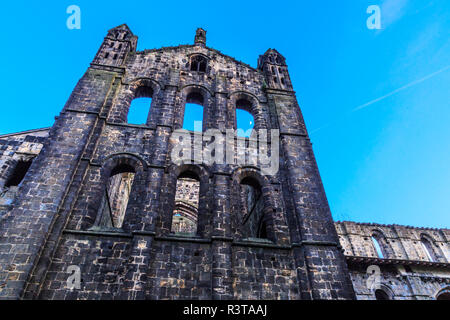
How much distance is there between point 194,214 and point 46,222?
36.5 feet

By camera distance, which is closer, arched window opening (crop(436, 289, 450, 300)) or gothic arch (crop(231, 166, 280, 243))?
gothic arch (crop(231, 166, 280, 243))

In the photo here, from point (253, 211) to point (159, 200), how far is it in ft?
15.9

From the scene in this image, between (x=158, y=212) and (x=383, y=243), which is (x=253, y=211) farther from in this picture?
(x=383, y=243)

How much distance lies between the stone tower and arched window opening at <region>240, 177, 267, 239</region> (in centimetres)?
6

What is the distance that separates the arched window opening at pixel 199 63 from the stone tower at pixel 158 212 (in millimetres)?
1741

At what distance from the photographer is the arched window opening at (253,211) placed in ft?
34.6

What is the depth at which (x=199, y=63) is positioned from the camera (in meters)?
14.5

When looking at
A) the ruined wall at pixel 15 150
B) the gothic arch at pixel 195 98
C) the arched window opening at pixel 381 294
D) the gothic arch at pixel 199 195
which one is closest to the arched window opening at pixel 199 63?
the gothic arch at pixel 195 98

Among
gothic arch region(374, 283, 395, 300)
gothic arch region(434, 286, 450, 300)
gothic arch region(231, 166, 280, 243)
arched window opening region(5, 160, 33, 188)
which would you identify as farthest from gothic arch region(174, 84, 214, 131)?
gothic arch region(434, 286, 450, 300)

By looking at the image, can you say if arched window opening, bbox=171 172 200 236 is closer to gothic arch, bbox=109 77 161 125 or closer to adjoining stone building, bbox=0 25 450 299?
adjoining stone building, bbox=0 25 450 299

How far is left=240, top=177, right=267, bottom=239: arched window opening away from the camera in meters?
10.5

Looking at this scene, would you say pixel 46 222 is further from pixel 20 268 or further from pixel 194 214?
pixel 194 214

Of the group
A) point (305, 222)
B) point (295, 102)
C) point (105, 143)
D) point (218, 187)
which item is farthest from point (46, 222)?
point (295, 102)

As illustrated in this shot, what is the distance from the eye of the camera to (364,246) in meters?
18.4
